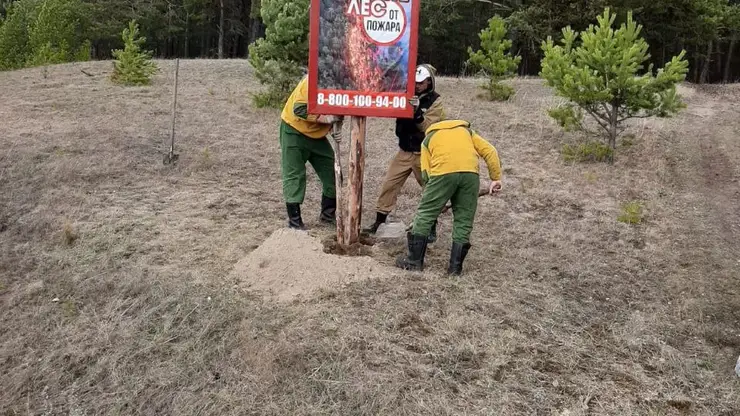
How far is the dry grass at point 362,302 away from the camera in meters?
3.69

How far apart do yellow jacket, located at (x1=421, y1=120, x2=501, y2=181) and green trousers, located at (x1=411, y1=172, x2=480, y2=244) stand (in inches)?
2.5

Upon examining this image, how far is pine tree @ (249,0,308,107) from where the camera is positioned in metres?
11.2

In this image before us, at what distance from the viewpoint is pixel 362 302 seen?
460 centimetres

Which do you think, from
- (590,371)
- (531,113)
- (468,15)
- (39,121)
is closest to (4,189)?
(39,121)

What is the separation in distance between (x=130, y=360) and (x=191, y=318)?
1.71ft

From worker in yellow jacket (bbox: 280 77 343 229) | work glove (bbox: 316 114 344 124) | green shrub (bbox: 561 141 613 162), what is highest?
work glove (bbox: 316 114 344 124)

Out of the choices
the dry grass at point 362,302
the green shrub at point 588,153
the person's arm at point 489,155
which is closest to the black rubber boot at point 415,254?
the dry grass at point 362,302

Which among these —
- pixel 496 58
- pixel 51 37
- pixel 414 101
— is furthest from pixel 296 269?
pixel 51 37

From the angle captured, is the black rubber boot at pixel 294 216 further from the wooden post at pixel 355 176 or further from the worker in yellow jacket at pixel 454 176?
the worker in yellow jacket at pixel 454 176

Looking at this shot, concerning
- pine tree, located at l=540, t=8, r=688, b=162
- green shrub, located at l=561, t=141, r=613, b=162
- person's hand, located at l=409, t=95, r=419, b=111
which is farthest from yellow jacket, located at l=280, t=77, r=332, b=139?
green shrub, located at l=561, t=141, r=613, b=162

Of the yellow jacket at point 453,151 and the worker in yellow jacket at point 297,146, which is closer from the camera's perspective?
the yellow jacket at point 453,151

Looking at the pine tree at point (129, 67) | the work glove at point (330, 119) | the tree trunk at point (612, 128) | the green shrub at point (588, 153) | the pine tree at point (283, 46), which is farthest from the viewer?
the pine tree at point (129, 67)

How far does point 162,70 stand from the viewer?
63.4 ft

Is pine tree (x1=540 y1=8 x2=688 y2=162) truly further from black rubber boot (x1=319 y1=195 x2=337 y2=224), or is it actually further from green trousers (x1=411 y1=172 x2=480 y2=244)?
green trousers (x1=411 y1=172 x2=480 y2=244)
